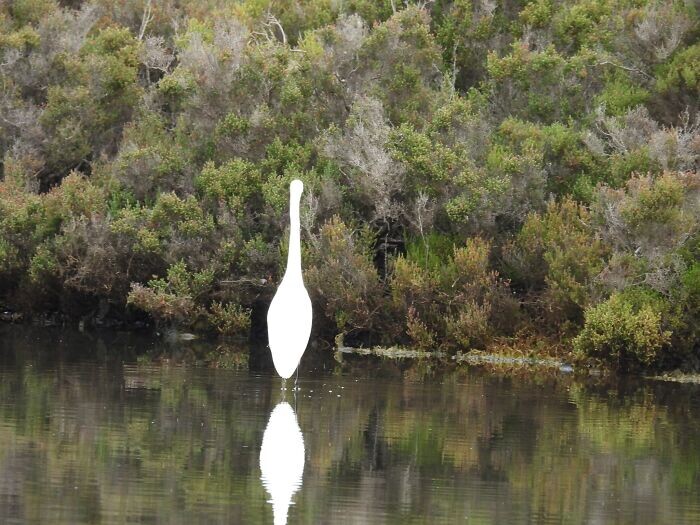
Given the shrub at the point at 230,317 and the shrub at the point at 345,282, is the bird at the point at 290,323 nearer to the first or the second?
the shrub at the point at 345,282

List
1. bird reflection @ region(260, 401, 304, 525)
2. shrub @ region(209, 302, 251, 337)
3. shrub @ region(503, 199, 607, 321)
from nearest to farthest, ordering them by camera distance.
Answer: bird reflection @ region(260, 401, 304, 525), shrub @ region(503, 199, 607, 321), shrub @ region(209, 302, 251, 337)

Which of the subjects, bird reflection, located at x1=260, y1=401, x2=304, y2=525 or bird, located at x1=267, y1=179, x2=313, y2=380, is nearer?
bird reflection, located at x1=260, y1=401, x2=304, y2=525

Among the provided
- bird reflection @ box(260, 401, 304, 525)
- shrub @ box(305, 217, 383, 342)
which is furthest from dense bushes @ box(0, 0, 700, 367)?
bird reflection @ box(260, 401, 304, 525)

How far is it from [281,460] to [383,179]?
11150 millimetres

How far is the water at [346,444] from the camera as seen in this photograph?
998 cm

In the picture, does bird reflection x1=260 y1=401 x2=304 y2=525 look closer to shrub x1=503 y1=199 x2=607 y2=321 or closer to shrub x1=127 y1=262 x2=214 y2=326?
shrub x1=503 y1=199 x2=607 y2=321

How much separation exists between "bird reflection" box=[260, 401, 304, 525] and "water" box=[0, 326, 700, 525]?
70 mm

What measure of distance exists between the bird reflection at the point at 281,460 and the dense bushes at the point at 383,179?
7.33 m

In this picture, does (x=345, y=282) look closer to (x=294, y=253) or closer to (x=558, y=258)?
(x=558, y=258)

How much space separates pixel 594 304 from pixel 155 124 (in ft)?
29.1

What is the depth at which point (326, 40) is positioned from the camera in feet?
81.7

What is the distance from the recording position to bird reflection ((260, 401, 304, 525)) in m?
10.2

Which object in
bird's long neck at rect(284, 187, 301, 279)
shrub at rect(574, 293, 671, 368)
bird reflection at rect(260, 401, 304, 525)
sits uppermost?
bird's long neck at rect(284, 187, 301, 279)

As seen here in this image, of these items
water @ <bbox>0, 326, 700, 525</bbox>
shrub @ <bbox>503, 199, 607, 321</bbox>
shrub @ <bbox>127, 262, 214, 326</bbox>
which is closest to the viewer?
water @ <bbox>0, 326, 700, 525</bbox>
